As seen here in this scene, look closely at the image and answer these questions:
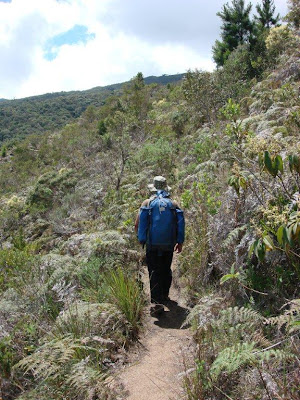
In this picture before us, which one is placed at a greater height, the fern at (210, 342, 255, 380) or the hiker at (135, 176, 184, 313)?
the hiker at (135, 176, 184, 313)

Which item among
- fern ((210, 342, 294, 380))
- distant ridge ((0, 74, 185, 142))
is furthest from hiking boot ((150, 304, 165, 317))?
distant ridge ((0, 74, 185, 142))

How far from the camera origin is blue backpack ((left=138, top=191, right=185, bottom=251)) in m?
4.10

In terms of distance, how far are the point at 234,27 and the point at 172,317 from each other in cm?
2352

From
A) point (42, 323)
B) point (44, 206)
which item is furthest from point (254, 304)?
point (44, 206)

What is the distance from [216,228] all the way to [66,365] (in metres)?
2.19

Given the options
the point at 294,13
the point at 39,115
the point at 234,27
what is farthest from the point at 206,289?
the point at 39,115

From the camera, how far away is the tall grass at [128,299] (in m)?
3.72

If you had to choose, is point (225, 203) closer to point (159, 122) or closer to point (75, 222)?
point (75, 222)

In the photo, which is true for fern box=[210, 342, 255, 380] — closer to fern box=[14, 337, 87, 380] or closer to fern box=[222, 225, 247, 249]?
fern box=[14, 337, 87, 380]

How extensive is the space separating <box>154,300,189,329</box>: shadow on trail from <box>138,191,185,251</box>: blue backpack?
2.52ft

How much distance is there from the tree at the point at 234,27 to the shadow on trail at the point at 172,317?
864 inches

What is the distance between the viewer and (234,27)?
23.2 meters

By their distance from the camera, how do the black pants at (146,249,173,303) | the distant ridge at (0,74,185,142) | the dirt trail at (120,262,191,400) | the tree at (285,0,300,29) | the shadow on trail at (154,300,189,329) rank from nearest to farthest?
1. the dirt trail at (120,262,191,400)
2. the shadow on trail at (154,300,189,329)
3. the black pants at (146,249,173,303)
4. the tree at (285,0,300,29)
5. the distant ridge at (0,74,185,142)

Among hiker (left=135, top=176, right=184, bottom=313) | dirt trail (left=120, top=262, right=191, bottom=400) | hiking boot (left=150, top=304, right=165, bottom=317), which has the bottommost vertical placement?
dirt trail (left=120, top=262, right=191, bottom=400)
